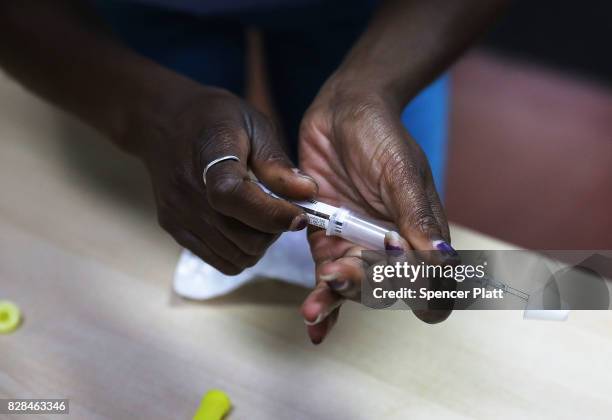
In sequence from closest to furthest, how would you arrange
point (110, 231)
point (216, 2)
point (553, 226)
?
1. point (110, 231)
2. point (216, 2)
3. point (553, 226)

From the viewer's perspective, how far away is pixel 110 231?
2.13 ft

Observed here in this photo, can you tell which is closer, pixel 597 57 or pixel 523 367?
pixel 523 367

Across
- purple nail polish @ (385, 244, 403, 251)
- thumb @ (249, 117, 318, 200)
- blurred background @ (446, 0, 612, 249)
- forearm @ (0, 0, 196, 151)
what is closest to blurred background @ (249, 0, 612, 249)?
blurred background @ (446, 0, 612, 249)

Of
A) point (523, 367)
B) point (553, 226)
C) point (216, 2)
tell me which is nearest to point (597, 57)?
point (553, 226)

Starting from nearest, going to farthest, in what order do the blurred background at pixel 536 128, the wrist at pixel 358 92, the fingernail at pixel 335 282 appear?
the fingernail at pixel 335 282, the wrist at pixel 358 92, the blurred background at pixel 536 128

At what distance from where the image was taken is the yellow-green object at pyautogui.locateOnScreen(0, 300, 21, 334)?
Answer: 546 millimetres

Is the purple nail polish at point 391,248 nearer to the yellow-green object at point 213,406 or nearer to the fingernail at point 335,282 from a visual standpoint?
the fingernail at point 335,282

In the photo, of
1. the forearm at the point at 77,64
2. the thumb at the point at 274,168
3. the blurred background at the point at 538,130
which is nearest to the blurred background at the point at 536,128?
the blurred background at the point at 538,130

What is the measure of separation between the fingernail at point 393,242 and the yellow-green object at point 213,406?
18 cm

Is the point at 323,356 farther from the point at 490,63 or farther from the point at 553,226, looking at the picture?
the point at 490,63

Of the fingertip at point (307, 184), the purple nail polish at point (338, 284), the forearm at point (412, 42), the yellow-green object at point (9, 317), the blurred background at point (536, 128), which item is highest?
the blurred background at point (536, 128)

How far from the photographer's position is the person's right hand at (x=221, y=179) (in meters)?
0.46

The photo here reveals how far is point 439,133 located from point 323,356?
1.44 feet

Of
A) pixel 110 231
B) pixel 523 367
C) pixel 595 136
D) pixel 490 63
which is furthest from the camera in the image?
pixel 490 63
